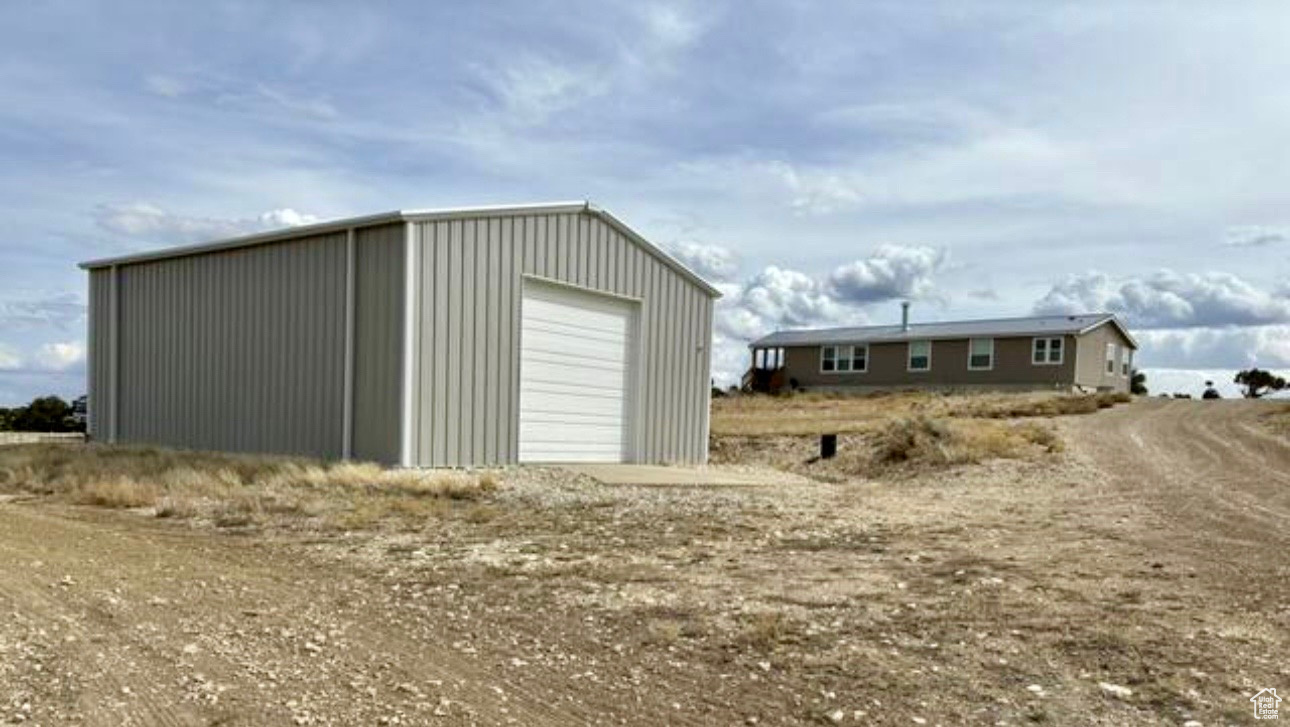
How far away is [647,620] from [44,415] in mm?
37909

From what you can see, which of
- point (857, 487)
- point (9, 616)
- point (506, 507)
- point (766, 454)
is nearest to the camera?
point (9, 616)

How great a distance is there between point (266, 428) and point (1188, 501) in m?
12.6

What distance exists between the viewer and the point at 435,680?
15.8 ft

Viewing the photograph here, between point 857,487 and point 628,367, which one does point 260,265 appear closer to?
point 628,367

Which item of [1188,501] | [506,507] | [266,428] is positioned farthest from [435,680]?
[266,428]

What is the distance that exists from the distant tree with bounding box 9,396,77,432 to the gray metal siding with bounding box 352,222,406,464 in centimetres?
2458

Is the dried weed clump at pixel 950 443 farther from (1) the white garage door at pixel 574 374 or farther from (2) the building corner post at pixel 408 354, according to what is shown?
(2) the building corner post at pixel 408 354

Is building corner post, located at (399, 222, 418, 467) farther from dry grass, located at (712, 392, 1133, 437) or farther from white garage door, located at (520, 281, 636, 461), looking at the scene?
dry grass, located at (712, 392, 1133, 437)

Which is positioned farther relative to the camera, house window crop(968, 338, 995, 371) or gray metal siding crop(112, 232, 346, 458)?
house window crop(968, 338, 995, 371)

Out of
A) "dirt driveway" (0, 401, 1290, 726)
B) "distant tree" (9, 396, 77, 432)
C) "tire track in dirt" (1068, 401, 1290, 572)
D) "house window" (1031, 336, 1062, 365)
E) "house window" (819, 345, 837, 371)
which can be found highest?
"house window" (1031, 336, 1062, 365)

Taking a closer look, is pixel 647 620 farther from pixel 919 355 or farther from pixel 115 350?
pixel 919 355

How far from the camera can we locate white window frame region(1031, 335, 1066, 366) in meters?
38.8

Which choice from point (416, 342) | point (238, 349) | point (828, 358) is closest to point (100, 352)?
point (238, 349)

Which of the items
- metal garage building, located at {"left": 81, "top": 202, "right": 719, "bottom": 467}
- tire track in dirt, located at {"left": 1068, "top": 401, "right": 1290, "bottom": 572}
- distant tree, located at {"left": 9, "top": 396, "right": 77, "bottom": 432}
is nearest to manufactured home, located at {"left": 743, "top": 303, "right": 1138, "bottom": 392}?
tire track in dirt, located at {"left": 1068, "top": 401, "right": 1290, "bottom": 572}
